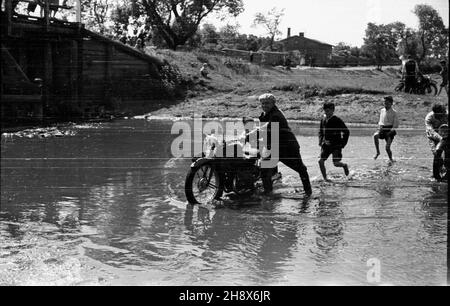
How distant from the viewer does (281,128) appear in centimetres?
892

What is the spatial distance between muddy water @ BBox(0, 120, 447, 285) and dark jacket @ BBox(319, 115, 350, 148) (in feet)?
2.43

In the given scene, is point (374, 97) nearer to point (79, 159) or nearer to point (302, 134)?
point (302, 134)

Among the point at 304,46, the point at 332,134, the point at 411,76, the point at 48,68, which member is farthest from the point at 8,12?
the point at 304,46

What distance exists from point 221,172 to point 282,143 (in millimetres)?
1094

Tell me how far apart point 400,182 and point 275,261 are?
17.5ft

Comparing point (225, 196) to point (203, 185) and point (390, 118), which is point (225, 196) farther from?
point (390, 118)

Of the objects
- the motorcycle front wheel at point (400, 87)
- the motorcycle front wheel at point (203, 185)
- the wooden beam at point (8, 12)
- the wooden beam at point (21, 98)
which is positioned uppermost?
the wooden beam at point (8, 12)

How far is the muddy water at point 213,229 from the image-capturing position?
545cm

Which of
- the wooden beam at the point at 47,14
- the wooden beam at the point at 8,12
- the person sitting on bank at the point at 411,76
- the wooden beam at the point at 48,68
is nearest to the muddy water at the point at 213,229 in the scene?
the wooden beam at the point at 8,12

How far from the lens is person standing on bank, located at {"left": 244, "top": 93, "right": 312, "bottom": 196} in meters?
8.84

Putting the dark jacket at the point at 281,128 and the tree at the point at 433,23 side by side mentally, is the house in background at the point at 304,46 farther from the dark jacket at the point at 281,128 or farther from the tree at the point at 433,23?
the dark jacket at the point at 281,128

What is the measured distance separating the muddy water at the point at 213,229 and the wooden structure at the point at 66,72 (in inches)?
435

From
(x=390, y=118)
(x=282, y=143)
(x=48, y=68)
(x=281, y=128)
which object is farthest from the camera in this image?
→ (x=48, y=68)

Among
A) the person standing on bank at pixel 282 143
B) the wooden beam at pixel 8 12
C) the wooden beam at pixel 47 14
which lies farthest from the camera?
the wooden beam at pixel 47 14
